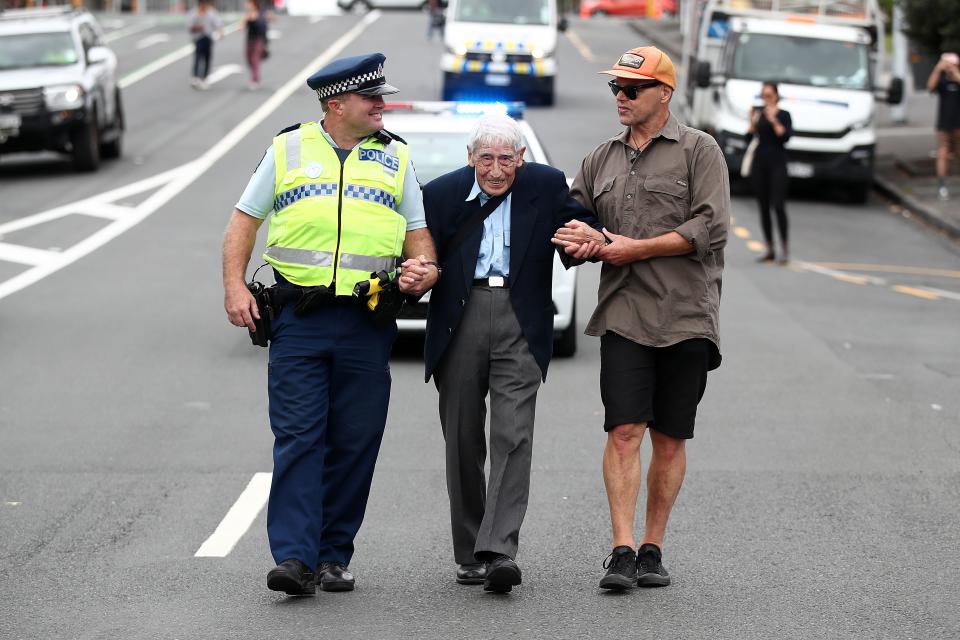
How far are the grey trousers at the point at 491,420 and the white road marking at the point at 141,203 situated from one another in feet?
29.4

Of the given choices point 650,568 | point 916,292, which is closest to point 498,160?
point 650,568

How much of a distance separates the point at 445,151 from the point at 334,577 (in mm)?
6458

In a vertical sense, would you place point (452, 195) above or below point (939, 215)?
above

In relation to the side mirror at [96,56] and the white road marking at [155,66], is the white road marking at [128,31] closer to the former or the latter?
the white road marking at [155,66]

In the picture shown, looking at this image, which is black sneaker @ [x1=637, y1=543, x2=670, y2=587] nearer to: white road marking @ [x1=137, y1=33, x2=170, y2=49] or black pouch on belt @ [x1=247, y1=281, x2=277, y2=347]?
black pouch on belt @ [x1=247, y1=281, x2=277, y2=347]

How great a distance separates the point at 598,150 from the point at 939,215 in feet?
50.5

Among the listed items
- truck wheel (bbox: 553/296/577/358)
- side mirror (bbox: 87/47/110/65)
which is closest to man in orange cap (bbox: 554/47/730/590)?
truck wheel (bbox: 553/296/577/358)

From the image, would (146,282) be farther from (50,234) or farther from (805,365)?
(805,365)

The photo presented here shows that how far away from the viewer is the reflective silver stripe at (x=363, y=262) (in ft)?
21.0

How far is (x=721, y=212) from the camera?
21.3 feet

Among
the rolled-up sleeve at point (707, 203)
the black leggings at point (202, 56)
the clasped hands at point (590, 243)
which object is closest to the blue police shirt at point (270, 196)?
the clasped hands at point (590, 243)

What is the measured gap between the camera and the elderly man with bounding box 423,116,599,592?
21.3 feet

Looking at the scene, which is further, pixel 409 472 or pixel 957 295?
pixel 957 295

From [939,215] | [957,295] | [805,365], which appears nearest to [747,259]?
[957,295]
